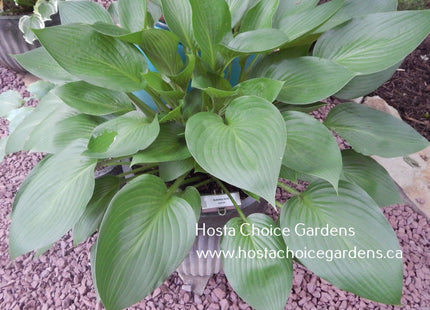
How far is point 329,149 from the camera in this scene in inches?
29.7

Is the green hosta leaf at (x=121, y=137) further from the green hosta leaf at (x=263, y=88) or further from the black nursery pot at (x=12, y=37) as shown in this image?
the black nursery pot at (x=12, y=37)

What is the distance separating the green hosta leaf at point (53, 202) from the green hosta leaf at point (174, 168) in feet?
0.55

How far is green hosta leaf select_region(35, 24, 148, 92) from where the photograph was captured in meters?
0.74

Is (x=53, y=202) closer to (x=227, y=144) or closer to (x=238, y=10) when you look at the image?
(x=227, y=144)

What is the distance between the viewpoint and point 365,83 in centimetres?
93

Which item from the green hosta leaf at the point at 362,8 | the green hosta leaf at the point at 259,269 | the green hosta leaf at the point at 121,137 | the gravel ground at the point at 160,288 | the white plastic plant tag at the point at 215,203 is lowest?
the gravel ground at the point at 160,288

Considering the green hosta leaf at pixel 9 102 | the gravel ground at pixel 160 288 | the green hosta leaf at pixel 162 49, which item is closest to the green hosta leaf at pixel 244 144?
the green hosta leaf at pixel 162 49

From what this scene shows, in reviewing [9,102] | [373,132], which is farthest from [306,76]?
[9,102]

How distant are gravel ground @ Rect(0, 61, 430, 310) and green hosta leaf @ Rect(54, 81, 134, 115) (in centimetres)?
64

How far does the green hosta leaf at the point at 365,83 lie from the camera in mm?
919

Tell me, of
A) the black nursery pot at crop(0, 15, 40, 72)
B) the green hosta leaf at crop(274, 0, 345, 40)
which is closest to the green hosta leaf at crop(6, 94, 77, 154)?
the green hosta leaf at crop(274, 0, 345, 40)

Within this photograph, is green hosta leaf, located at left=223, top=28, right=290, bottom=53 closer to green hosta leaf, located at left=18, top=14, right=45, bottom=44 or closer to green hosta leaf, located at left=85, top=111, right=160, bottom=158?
green hosta leaf, located at left=85, top=111, right=160, bottom=158

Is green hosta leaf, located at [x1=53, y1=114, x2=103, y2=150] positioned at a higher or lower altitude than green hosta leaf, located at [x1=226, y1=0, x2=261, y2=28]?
lower

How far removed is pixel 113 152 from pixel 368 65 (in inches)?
24.3
